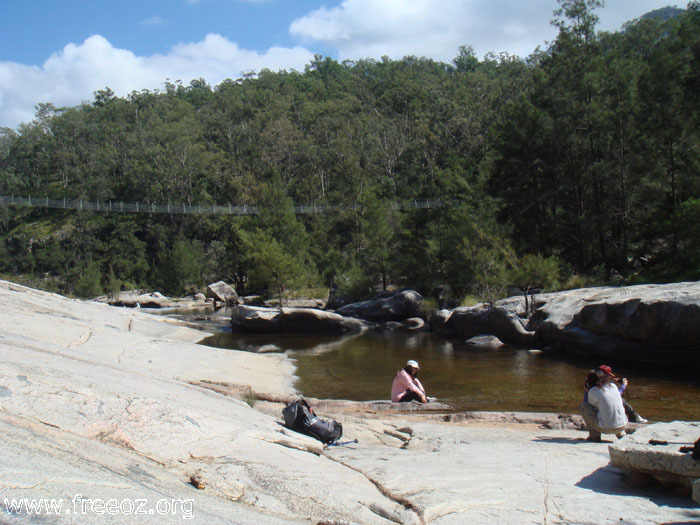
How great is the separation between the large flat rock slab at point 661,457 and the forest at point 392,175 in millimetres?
21678

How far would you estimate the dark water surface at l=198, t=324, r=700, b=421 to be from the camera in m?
13.5

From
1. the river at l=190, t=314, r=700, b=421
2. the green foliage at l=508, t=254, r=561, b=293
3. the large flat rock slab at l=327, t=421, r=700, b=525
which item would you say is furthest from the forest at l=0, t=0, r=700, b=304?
the large flat rock slab at l=327, t=421, r=700, b=525

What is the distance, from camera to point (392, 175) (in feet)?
245

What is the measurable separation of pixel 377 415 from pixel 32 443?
7.33m

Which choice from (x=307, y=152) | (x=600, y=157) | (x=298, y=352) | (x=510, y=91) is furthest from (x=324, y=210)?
(x=298, y=352)

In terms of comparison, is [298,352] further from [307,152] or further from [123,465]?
[307,152]

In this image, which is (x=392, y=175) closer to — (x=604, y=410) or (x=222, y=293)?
(x=222, y=293)

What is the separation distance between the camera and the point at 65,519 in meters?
3.34

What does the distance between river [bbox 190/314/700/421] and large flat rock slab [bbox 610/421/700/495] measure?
6273 mm

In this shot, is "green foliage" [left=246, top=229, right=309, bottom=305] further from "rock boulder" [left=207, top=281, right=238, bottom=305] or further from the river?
the river

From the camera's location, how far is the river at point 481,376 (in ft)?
44.4

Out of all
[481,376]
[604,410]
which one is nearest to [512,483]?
[604,410]

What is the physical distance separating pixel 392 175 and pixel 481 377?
59.4 m

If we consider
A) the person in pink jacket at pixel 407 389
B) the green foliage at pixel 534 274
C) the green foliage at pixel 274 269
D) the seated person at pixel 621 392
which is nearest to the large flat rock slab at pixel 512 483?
the seated person at pixel 621 392
